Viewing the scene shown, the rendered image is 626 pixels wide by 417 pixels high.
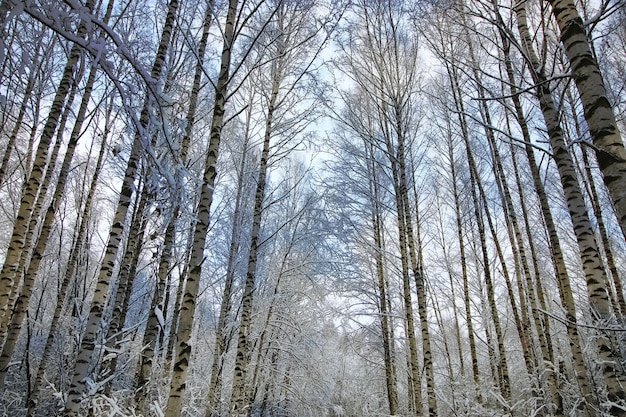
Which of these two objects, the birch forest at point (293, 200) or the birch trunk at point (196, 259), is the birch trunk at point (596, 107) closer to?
the birch forest at point (293, 200)

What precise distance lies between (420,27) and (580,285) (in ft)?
36.0

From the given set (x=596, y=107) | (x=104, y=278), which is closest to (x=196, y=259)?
(x=104, y=278)

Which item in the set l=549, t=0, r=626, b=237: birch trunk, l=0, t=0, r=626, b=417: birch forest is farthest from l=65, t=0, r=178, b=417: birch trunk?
l=549, t=0, r=626, b=237: birch trunk

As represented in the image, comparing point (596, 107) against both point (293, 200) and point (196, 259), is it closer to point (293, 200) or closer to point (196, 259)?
point (196, 259)

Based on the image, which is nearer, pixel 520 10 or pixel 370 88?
pixel 520 10

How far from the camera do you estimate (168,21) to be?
14.0ft

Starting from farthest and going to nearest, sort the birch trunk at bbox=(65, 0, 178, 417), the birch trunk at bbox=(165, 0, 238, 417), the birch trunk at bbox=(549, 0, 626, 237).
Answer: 1. the birch trunk at bbox=(65, 0, 178, 417)
2. the birch trunk at bbox=(165, 0, 238, 417)
3. the birch trunk at bbox=(549, 0, 626, 237)

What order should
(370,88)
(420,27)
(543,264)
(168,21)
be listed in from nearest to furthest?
(168,21) < (420,27) < (370,88) < (543,264)

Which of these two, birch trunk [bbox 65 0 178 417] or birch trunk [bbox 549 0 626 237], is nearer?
birch trunk [bbox 549 0 626 237]

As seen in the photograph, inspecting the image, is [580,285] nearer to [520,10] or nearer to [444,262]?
[444,262]

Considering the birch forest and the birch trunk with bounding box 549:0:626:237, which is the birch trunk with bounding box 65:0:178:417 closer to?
the birch forest

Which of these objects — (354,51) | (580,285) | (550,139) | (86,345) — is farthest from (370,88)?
(580,285)

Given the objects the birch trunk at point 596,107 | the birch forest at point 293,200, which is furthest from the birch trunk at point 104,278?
the birch trunk at point 596,107

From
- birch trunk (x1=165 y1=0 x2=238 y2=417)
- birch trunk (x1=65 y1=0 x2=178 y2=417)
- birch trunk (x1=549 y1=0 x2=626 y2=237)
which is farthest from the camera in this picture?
birch trunk (x1=65 y1=0 x2=178 y2=417)
